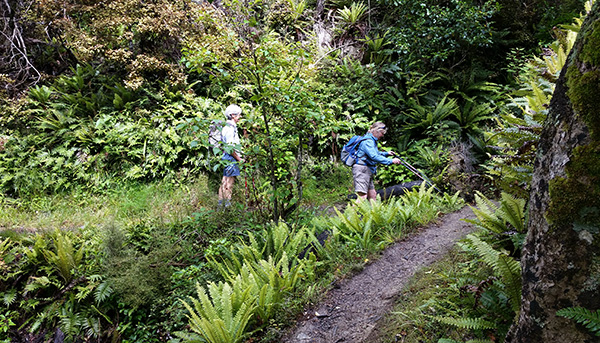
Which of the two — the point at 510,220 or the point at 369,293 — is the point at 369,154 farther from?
the point at 510,220

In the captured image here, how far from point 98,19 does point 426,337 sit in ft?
33.7

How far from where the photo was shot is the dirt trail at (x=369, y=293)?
11.4 ft

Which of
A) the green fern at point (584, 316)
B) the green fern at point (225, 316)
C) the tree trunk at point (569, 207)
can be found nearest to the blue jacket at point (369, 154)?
the green fern at point (225, 316)

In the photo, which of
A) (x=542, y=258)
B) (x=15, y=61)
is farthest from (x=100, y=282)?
(x=15, y=61)

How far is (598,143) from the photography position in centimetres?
148

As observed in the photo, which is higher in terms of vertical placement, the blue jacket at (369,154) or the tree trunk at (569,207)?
the tree trunk at (569,207)

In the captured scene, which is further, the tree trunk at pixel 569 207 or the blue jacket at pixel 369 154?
the blue jacket at pixel 369 154

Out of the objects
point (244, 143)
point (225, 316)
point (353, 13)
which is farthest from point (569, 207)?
point (353, 13)

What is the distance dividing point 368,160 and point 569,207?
5024 millimetres

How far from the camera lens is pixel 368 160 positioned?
6.57 metres

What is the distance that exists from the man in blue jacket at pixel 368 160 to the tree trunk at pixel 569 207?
15.2 feet

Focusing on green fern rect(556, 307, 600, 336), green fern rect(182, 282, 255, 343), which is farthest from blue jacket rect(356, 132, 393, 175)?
green fern rect(556, 307, 600, 336)

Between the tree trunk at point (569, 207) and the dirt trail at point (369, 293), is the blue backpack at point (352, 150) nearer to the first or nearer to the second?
the dirt trail at point (369, 293)

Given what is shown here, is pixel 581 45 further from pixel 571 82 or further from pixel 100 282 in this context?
pixel 100 282
